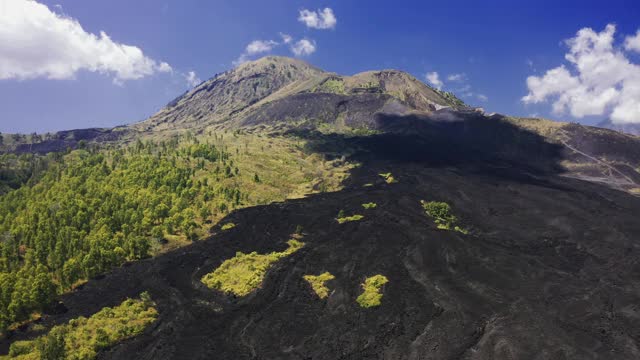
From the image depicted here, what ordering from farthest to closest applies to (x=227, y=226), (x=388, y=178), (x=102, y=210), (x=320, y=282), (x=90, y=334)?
(x=388, y=178)
(x=102, y=210)
(x=227, y=226)
(x=320, y=282)
(x=90, y=334)

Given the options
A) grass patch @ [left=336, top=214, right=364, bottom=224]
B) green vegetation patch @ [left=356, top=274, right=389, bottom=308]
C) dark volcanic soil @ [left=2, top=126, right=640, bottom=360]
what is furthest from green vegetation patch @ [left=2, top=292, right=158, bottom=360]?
grass patch @ [left=336, top=214, right=364, bottom=224]

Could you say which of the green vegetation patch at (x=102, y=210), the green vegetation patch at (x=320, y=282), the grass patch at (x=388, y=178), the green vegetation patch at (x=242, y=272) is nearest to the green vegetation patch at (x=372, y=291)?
the green vegetation patch at (x=320, y=282)

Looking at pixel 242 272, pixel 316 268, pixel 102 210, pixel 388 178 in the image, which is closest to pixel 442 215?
pixel 316 268

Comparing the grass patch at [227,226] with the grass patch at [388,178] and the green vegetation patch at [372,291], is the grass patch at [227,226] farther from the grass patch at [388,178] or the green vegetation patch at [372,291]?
the grass patch at [388,178]

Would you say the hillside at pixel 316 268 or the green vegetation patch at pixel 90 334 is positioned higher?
the hillside at pixel 316 268

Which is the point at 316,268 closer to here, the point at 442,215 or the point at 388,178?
the point at 442,215

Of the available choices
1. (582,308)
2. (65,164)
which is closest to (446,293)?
(582,308)

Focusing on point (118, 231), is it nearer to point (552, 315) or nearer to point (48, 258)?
point (48, 258)
